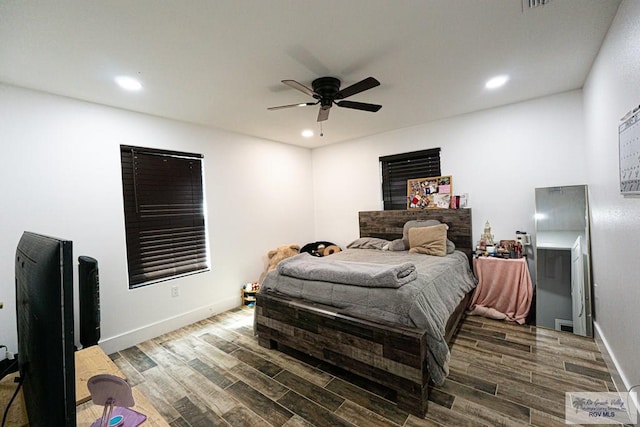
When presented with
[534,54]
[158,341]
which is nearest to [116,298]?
[158,341]

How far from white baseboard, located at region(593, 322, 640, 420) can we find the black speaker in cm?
355

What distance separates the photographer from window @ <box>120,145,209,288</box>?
9.82 feet

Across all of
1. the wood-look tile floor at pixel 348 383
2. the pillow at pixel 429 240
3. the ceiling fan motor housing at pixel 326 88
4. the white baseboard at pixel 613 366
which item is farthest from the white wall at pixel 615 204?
the ceiling fan motor housing at pixel 326 88

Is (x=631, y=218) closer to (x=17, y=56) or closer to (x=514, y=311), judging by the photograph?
(x=514, y=311)

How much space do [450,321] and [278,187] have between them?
307 cm

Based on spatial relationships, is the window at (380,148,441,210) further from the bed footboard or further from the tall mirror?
the bed footboard

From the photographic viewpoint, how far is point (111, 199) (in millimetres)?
2824

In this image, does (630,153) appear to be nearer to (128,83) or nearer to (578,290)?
(578,290)

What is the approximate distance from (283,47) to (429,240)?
262 cm

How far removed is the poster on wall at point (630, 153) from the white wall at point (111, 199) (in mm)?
3715

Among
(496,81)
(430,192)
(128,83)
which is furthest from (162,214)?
(496,81)

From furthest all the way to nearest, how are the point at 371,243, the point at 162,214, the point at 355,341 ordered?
the point at 371,243
the point at 162,214
the point at 355,341

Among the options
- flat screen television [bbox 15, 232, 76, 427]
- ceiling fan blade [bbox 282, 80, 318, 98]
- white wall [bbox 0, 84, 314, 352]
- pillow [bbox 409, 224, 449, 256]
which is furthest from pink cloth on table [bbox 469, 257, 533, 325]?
flat screen television [bbox 15, 232, 76, 427]

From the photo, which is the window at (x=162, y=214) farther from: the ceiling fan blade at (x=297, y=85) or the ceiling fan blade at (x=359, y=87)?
the ceiling fan blade at (x=359, y=87)
